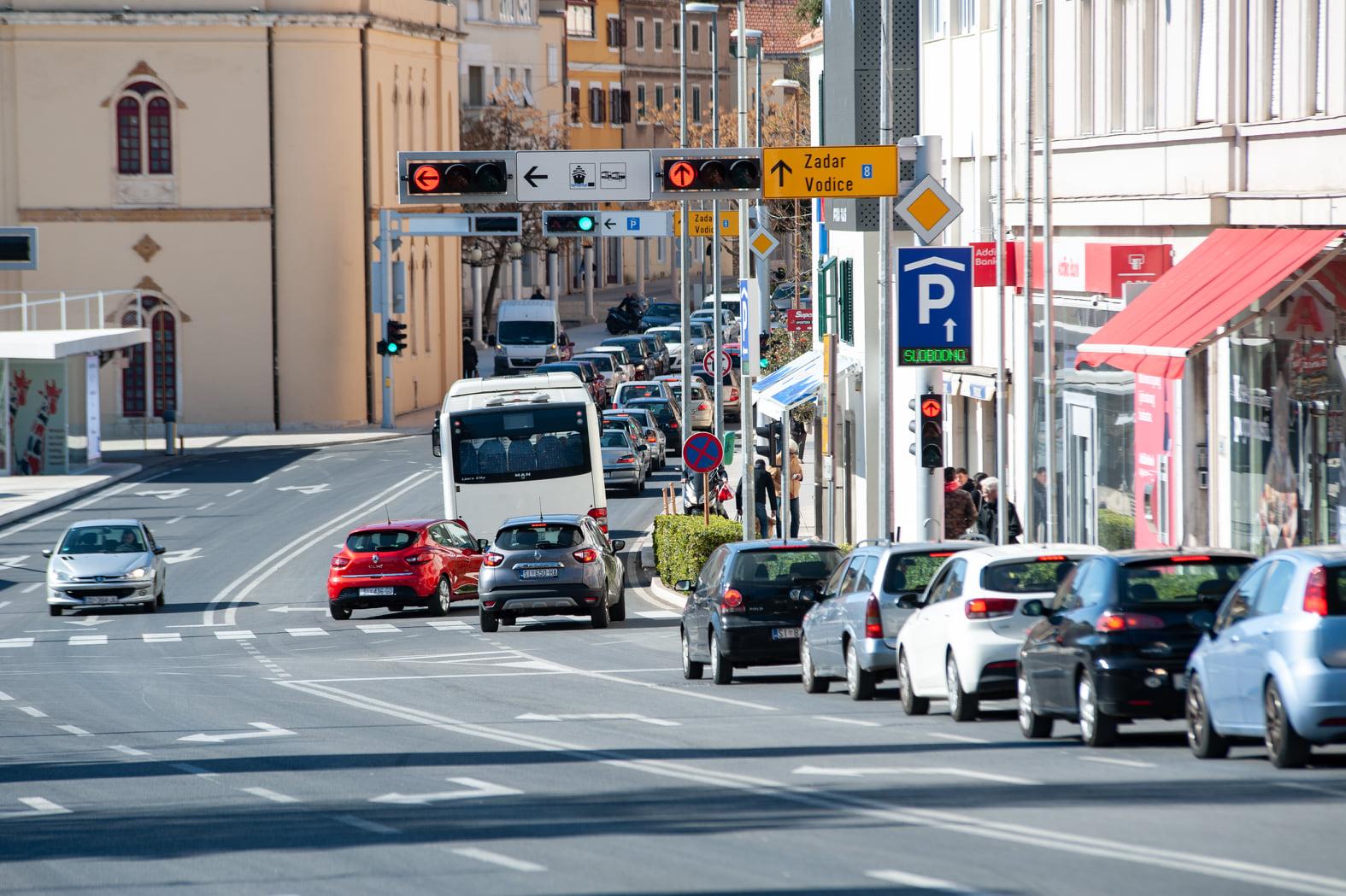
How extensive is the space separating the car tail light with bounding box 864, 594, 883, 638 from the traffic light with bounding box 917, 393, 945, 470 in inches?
218

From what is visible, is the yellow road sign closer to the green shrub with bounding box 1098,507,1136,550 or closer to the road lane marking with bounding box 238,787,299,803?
the green shrub with bounding box 1098,507,1136,550

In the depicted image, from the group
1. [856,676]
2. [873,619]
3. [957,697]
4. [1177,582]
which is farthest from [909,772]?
[856,676]

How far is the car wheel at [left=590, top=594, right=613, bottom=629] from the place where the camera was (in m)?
31.1

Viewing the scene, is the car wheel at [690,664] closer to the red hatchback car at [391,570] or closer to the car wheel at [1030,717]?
the car wheel at [1030,717]

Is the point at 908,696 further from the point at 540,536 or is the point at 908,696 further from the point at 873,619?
the point at 540,536

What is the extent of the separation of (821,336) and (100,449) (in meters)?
24.7

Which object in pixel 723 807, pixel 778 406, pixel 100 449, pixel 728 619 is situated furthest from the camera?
pixel 100 449

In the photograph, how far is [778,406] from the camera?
41.6 meters

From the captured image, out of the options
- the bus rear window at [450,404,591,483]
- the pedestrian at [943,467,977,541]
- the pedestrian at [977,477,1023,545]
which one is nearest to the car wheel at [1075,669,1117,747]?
the pedestrian at [977,477,1023,545]

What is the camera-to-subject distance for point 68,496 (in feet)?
167

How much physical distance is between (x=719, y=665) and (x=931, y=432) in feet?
13.7

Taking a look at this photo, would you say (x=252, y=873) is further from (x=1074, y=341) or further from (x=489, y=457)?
(x=489, y=457)

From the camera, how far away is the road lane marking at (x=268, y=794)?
582 inches

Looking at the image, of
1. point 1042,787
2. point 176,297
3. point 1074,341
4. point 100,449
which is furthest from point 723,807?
point 176,297
